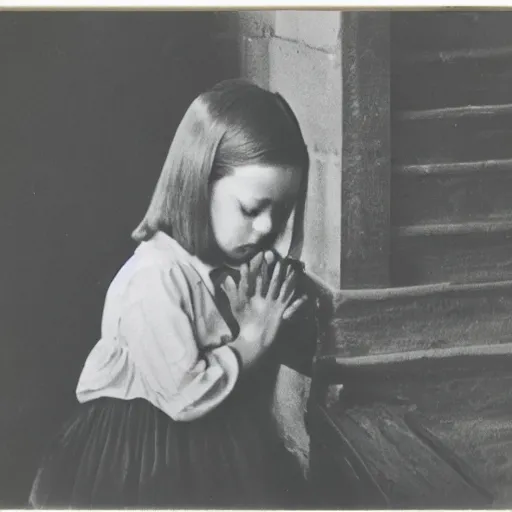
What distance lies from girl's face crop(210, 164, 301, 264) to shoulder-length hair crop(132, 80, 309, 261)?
0.07 ft

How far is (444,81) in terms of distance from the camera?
1.58m

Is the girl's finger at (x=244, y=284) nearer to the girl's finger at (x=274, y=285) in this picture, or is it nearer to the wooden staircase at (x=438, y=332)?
the girl's finger at (x=274, y=285)

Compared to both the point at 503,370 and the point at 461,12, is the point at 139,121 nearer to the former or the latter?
the point at 461,12

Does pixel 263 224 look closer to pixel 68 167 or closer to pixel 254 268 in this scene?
pixel 254 268

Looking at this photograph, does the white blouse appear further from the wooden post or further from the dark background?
the wooden post

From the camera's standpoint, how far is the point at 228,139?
1568mm

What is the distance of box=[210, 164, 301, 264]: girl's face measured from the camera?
1.58 meters

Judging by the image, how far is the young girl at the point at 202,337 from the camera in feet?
5.16

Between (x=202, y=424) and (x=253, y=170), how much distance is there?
552 mm

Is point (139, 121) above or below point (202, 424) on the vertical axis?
above

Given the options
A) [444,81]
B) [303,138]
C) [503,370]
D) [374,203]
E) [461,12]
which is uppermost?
[461,12]

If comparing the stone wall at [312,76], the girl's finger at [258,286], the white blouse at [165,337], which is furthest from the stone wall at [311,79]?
the white blouse at [165,337]

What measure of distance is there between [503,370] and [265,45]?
87 centimetres

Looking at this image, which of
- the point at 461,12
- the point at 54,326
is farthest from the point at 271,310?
the point at 461,12
